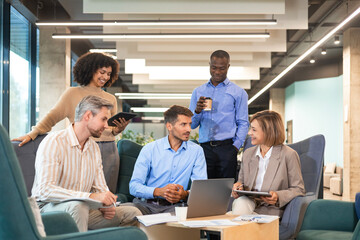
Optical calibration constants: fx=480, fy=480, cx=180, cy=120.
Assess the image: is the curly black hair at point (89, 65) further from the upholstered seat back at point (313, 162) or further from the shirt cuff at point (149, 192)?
the upholstered seat back at point (313, 162)

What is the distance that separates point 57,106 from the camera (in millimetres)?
3762

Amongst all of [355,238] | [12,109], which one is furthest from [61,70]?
[355,238]

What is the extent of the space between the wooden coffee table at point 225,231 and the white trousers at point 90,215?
0.42 ft

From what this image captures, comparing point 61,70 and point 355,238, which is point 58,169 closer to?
point 355,238

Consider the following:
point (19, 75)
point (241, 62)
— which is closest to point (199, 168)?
point (19, 75)

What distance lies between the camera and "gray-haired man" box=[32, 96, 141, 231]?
8.31ft

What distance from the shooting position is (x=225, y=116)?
403cm

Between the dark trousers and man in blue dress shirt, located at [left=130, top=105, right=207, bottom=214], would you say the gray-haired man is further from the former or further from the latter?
the dark trousers

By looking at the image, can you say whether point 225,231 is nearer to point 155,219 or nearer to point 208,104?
point 155,219

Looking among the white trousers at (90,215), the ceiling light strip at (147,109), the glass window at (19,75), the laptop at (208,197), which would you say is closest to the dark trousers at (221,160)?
the laptop at (208,197)

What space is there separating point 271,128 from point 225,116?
0.64 m

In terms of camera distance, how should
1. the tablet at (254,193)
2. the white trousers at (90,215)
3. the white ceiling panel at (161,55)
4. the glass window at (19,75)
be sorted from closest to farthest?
1. the white trousers at (90,215)
2. the tablet at (254,193)
3. the glass window at (19,75)
4. the white ceiling panel at (161,55)

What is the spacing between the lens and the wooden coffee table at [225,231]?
2541 mm

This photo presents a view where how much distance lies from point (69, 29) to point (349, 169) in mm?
7308
